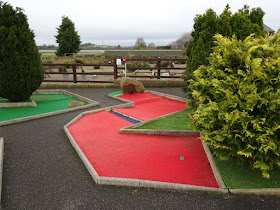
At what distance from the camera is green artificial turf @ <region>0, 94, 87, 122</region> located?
7.46 metres

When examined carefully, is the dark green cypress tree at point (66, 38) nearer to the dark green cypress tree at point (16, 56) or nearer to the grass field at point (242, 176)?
the dark green cypress tree at point (16, 56)

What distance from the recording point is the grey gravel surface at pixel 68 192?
125 inches

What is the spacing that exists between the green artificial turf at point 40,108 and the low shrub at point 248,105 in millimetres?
6556

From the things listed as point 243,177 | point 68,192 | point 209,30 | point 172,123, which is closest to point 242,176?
point 243,177

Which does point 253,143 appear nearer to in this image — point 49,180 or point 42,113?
point 49,180

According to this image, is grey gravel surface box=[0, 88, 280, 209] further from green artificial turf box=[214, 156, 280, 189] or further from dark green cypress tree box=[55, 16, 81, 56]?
dark green cypress tree box=[55, 16, 81, 56]

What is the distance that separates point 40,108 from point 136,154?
5499 millimetres

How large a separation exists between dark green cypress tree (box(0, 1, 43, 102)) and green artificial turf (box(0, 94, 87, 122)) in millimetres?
709

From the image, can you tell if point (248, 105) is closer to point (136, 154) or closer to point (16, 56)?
point (136, 154)

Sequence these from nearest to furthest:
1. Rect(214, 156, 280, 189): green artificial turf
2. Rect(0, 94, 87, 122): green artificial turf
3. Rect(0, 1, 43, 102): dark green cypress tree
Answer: Rect(214, 156, 280, 189): green artificial turf → Rect(0, 94, 87, 122): green artificial turf → Rect(0, 1, 43, 102): dark green cypress tree

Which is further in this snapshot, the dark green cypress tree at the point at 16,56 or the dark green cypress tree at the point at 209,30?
the dark green cypress tree at the point at 16,56

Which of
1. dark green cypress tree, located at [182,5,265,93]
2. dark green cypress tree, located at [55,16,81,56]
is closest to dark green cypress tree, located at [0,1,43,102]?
dark green cypress tree, located at [182,5,265,93]

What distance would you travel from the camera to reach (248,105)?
3125 mm

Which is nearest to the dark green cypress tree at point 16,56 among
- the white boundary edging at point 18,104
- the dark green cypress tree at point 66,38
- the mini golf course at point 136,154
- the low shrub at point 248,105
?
the white boundary edging at point 18,104
